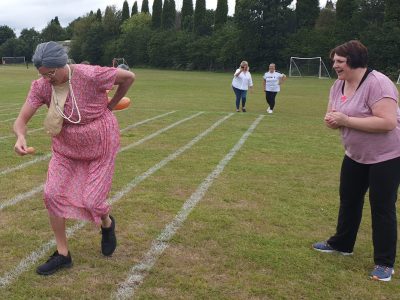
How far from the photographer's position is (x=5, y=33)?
428 feet

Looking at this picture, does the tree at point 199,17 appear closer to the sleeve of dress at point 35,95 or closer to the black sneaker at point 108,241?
the black sneaker at point 108,241

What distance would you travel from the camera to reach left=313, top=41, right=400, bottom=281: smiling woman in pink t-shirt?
3.71 meters

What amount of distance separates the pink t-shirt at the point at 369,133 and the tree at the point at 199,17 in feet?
234

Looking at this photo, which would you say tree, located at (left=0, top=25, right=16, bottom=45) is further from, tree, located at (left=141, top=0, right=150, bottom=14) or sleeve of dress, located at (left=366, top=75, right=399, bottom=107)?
sleeve of dress, located at (left=366, top=75, right=399, bottom=107)

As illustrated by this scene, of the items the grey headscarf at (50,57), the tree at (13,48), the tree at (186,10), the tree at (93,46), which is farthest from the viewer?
the tree at (13,48)

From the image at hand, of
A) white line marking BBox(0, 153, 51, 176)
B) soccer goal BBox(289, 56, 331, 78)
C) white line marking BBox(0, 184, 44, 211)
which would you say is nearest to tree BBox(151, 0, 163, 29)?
soccer goal BBox(289, 56, 331, 78)

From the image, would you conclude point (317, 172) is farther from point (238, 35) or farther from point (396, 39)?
point (238, 35)

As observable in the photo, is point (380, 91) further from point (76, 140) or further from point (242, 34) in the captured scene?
point (242, 34)

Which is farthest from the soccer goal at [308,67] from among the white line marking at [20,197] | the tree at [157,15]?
the white line marking at [20,197]

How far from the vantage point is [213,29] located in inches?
2889

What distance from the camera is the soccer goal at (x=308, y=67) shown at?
166ft

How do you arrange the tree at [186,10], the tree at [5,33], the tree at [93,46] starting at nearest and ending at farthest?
the tree at [186,10], the tree at [93,46], the tree at [5,33]

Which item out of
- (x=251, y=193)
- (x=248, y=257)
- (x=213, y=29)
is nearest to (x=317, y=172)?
(x=251, y=193)

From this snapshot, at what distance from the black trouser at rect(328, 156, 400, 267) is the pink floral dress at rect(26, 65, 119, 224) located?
2.04 metres
